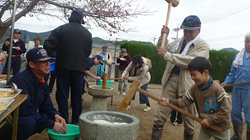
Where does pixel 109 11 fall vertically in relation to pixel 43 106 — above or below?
above

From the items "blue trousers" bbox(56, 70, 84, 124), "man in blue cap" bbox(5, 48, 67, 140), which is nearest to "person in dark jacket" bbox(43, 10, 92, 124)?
"blue trousers" bbox(56, 70, 84, 124)

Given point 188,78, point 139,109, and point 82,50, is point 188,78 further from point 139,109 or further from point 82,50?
Result: point 139,109

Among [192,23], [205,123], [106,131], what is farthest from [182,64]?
[106,131]

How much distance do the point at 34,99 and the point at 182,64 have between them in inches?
80.6

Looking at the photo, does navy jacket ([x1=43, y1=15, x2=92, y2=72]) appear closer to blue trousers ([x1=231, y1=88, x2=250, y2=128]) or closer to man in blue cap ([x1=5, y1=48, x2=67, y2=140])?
man in blue cap ([x1=5, y1=48, x2=67, y2=140])

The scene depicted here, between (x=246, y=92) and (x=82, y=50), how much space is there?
299 cm

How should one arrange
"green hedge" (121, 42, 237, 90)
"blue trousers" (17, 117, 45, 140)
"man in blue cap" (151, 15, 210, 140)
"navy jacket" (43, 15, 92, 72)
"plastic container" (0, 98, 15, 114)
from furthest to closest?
"green hedge" (121, 42, 237, 90) < "navy jacket" (43, 15, 92, 72) < "man in blue cap" (151, 15, 210, 140) < "blue trousers" (17, 117, 45, 140) < "plastic container" (0, 98, 15, 114)

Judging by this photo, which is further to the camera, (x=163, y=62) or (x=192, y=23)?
(x=163, y=62)

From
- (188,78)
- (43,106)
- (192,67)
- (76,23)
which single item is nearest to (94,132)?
(43,106)

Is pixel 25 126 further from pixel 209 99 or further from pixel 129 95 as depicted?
pixel 209 99

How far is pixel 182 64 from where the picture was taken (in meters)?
3.09

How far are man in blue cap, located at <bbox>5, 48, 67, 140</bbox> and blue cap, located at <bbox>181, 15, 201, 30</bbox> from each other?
2026 mm

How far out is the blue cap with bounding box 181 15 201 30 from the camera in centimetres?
313

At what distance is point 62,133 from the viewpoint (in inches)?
104
